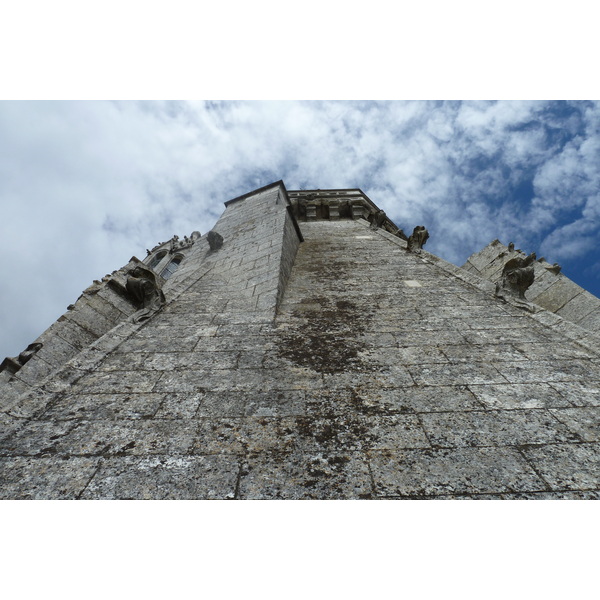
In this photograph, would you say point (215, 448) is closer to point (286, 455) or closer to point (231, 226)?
point (286, 455)

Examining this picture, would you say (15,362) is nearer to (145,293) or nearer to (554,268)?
(145,293)

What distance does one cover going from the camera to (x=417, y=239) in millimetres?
7152

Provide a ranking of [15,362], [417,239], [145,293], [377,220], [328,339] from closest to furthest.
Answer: [15,362]
[328,339]
[145,293]
[417,239]
[377,220]

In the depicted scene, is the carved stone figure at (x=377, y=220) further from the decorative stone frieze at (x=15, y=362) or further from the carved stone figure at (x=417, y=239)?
the decorative stone frieze at (x=15, y=362)

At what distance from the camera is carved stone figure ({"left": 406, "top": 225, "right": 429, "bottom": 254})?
280 inches

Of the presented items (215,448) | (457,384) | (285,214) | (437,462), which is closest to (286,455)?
(215,448)

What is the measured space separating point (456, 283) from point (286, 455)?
13.3 ft

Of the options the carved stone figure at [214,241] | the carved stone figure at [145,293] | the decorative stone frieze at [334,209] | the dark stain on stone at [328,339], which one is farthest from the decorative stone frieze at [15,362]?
the decorative stone frieze at [334,209]

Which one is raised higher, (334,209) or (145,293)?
Answer: (334,209)

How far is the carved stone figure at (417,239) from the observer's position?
23.4ft

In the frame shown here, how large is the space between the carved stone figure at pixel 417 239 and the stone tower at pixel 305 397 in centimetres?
204

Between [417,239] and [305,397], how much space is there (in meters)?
5.24

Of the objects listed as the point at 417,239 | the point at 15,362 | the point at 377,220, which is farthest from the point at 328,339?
the point at 377,220

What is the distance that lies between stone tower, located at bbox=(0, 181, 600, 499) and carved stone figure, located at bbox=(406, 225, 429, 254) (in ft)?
6.70
